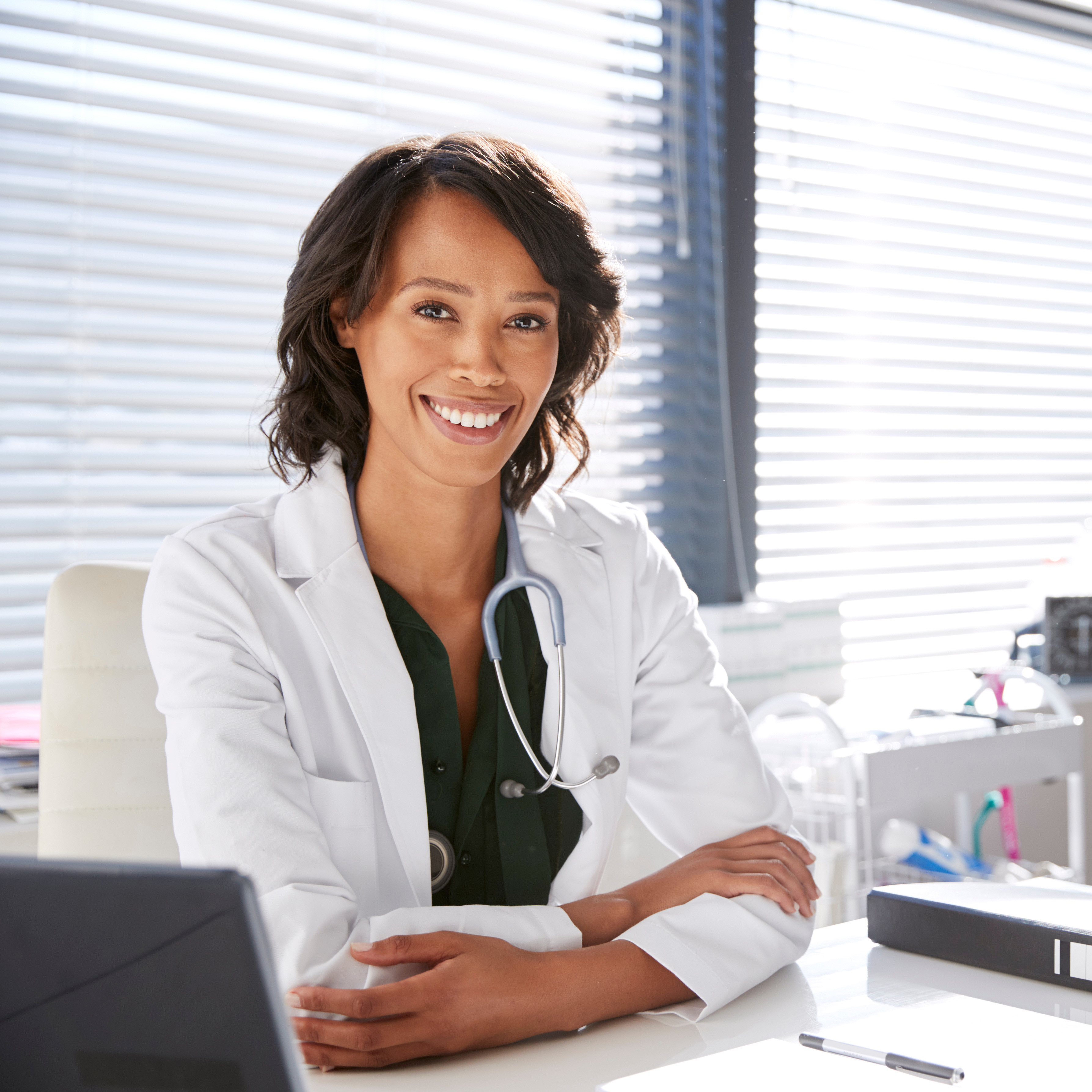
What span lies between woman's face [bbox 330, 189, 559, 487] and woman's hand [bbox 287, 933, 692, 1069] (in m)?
0.56

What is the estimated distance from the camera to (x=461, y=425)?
1.26 metres

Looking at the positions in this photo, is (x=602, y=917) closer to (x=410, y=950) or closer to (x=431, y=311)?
(x=410, y=950)

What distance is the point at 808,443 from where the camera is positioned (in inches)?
104

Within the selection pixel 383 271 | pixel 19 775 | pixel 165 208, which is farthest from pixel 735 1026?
pixel 165 208

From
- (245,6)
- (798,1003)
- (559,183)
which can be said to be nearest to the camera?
(798,1003)

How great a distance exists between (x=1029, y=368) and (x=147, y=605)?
2544 mm

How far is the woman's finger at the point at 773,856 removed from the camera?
42.5 inches

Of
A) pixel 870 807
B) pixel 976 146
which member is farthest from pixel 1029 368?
pixel 870 807

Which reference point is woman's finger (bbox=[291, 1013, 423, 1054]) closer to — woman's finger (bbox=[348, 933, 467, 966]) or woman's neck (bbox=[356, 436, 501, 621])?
woman's finger (bbox=[348, 933, 467, 966])

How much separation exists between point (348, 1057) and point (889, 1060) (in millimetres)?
342

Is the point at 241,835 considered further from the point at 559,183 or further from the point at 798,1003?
the point at 559,183

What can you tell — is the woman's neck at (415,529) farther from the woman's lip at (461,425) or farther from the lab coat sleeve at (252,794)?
the lab coat sleeve at (252,794)

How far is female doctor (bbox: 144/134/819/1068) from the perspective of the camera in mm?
945

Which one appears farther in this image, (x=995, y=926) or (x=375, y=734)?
(x=375, y=734)
